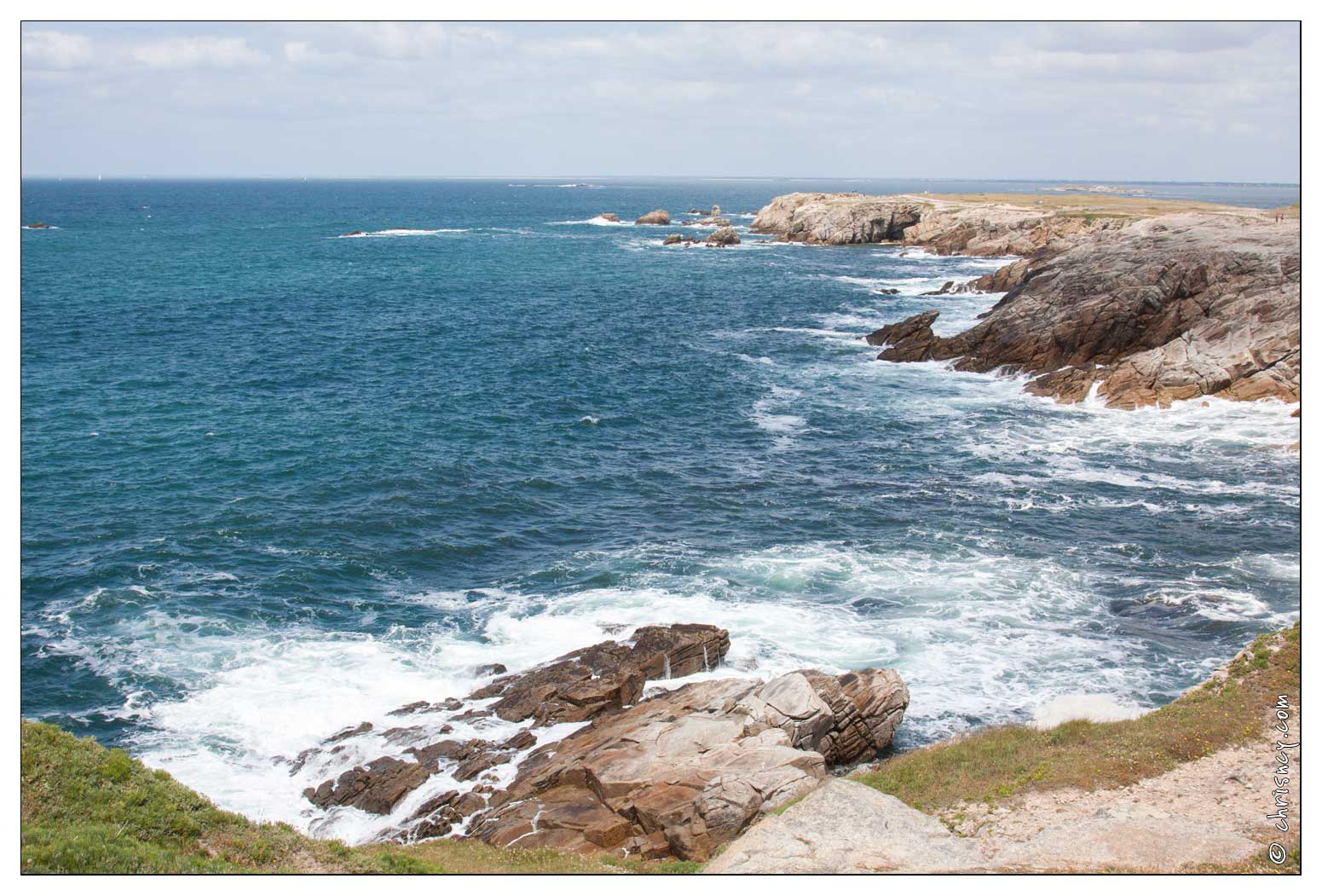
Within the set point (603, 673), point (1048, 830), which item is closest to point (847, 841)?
point (1048, 830)

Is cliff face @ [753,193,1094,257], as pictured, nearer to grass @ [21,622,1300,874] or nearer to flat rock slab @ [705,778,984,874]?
grass @ [21,622,1300,874]

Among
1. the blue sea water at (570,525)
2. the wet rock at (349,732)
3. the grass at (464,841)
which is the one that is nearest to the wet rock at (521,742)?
the blue sea water at (570,525)

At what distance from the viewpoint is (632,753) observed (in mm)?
23094

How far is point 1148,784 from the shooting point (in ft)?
63.6

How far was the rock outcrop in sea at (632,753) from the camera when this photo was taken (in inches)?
806

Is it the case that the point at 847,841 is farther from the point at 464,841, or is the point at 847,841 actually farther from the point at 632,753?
the point at 464,841

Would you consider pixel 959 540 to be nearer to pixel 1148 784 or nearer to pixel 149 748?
pixel 1148 784

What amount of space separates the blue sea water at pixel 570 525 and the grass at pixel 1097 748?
355 cm

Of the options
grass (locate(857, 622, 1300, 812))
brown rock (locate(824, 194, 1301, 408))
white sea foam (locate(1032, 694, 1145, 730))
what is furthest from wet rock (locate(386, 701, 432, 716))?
brown rock (locate(824, 194, 1301, 408))

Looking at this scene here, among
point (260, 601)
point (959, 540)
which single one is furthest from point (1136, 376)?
point (260, 601)

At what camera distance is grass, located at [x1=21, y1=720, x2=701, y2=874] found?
53.6ft

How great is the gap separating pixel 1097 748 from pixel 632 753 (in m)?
10.9

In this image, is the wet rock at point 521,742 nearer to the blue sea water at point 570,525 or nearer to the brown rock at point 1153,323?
the blue sea water at point 570,525

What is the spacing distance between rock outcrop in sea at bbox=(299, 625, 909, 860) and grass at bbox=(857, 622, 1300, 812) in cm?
203
